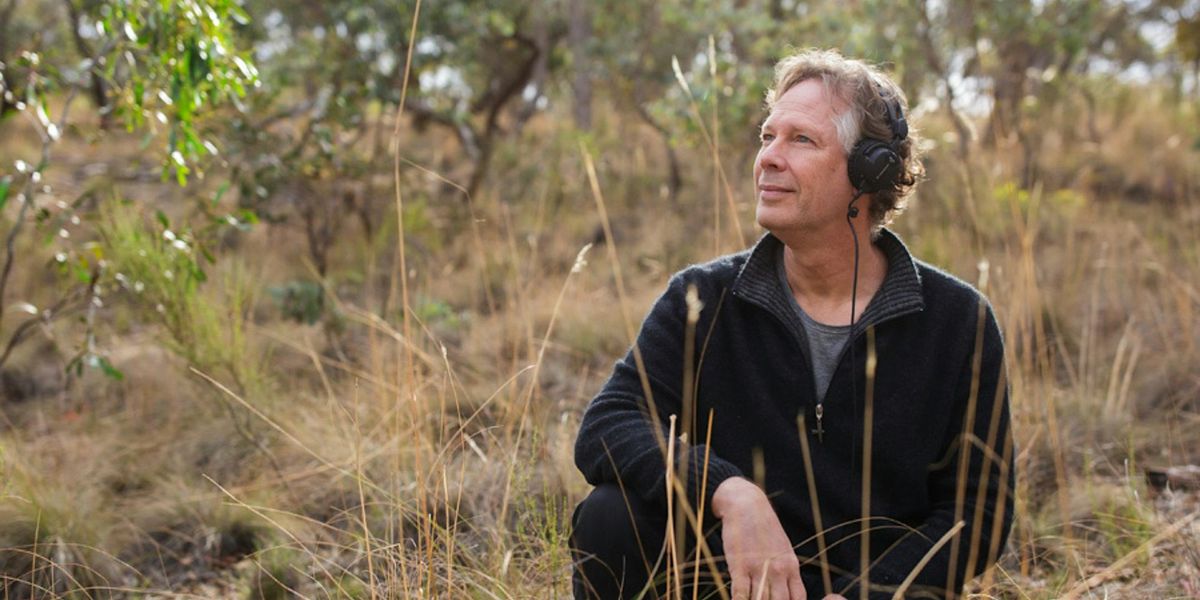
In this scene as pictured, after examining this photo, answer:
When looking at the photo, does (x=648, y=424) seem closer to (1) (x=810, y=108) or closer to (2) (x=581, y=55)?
(1) (x=810, y=108)

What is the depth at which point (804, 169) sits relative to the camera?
2156mm

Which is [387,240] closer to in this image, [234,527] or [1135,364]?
[234,527]

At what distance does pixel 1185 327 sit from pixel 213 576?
146 inches

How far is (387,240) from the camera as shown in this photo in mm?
6590

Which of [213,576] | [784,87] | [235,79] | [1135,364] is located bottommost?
[213,576]

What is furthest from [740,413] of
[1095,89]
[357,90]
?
[1095,89]

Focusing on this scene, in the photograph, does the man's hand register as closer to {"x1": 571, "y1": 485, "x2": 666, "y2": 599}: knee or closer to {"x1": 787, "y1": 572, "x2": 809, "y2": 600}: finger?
{"x1": 787, "y1": 572, "x2": 809, "y2": 600}: finger

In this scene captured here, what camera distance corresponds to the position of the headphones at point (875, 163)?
2.12m

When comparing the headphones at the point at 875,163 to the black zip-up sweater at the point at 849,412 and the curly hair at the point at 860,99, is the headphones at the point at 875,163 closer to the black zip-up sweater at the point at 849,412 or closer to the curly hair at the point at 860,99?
the curly hair at the point at 860,99

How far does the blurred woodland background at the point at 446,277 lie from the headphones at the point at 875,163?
1.29ft

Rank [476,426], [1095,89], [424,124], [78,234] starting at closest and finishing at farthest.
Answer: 1. [476,426]
2. [78,234]
3. [424,124]
4. [1095,89]

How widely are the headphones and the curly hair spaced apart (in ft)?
0.06

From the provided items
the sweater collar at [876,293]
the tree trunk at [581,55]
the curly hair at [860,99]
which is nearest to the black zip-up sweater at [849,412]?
the sweater collar at [876,293]

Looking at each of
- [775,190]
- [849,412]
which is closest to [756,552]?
[849,412]
